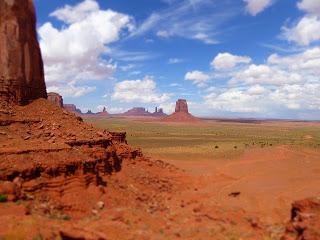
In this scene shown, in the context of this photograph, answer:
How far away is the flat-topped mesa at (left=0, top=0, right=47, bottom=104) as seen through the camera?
24938mm

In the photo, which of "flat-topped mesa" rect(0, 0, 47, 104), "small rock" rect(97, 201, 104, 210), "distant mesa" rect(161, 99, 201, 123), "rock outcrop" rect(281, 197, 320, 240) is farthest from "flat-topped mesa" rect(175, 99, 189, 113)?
"rock outcrop" rect(281, 197, 320, 240)

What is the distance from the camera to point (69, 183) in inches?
827

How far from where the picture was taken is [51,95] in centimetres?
11025

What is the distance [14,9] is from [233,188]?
17301mm

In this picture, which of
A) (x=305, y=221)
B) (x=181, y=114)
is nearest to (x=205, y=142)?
(x=305, y=221)

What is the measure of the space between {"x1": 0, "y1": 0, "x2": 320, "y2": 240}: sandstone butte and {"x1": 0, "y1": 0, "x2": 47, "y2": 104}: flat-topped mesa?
6cm

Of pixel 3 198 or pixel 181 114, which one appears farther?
pixel 181 114

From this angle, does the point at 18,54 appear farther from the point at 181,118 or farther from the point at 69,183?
the point at 181,118

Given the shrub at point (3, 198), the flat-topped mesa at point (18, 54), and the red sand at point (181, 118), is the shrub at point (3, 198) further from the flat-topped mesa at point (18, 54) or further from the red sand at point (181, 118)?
the red sand at point (181, 118)

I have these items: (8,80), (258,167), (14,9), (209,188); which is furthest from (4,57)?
(258,167)

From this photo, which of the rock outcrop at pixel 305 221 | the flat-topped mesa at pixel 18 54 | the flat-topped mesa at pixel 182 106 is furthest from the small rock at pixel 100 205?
the flat-topped mesa at pixel 182 106

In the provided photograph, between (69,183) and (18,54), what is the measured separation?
9.10 m

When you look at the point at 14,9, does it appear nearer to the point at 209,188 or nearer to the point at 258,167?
the point at 209,188

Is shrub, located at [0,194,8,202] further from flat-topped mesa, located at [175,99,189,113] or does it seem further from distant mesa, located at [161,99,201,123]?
flat-topped mesa, located at [175,99,189,113]
